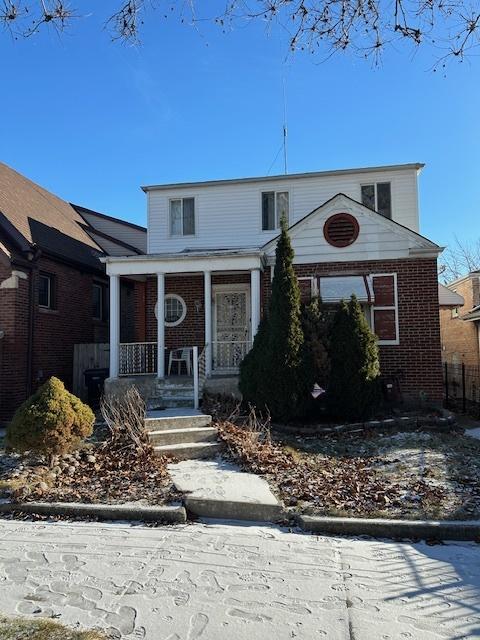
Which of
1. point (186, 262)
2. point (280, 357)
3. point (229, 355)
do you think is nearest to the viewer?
point (280, 357)

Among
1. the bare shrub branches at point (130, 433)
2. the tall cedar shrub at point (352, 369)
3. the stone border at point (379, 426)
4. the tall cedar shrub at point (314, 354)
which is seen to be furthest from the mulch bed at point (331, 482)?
the tall cedar shrub at point (352, 369)

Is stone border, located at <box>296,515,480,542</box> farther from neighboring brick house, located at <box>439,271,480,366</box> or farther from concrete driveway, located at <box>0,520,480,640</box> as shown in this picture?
neighboring brick house, located at <box>439,271,480,366</box>

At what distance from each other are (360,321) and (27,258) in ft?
26.5

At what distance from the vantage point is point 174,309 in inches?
550

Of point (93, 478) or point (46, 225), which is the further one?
point (46, 225)

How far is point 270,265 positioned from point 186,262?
6.95ft

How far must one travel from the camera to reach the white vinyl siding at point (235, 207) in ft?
48.0

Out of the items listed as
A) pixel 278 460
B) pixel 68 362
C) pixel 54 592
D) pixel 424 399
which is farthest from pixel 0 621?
pixel 68 362

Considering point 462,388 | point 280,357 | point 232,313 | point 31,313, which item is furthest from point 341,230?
point 31,313

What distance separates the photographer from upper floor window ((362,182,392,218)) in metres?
14.2

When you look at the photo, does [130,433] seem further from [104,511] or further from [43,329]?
[43,329]

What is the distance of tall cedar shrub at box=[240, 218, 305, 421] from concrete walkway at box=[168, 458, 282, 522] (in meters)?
2.34

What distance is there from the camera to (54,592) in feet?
12.6

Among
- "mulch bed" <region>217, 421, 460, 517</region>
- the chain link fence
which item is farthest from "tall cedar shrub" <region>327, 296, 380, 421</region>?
the chain link fence
